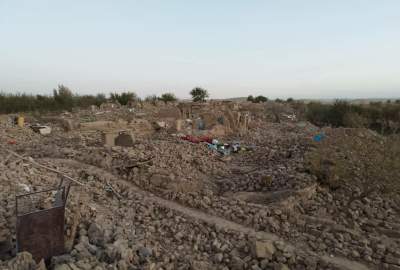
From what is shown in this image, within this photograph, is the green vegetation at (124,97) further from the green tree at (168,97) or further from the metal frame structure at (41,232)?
the metal frame structure at (41,232)

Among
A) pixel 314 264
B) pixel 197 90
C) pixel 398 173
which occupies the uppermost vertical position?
pixel 197 90

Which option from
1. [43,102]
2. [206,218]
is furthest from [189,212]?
[43,102]

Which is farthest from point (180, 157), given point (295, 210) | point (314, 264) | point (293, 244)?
point (314, 264)

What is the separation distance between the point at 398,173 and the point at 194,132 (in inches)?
362

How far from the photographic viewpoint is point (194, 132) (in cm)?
1448

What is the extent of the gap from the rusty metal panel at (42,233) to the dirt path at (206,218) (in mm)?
2589

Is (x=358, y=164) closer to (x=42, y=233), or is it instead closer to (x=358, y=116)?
(x=42, y=233)

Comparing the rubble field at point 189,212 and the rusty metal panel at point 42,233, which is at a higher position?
the rusty metal panel at point 42,233

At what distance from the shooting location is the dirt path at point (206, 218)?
4160 mm

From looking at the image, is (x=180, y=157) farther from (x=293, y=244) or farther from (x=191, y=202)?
(x=293, y=244)

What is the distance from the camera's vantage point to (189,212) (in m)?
5.66

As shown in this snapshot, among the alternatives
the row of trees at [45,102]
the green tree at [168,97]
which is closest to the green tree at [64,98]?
the row of trees at [45,102]

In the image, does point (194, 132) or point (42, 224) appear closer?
point (42, 224)

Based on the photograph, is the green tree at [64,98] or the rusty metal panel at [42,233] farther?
the green tree at [64,98]
